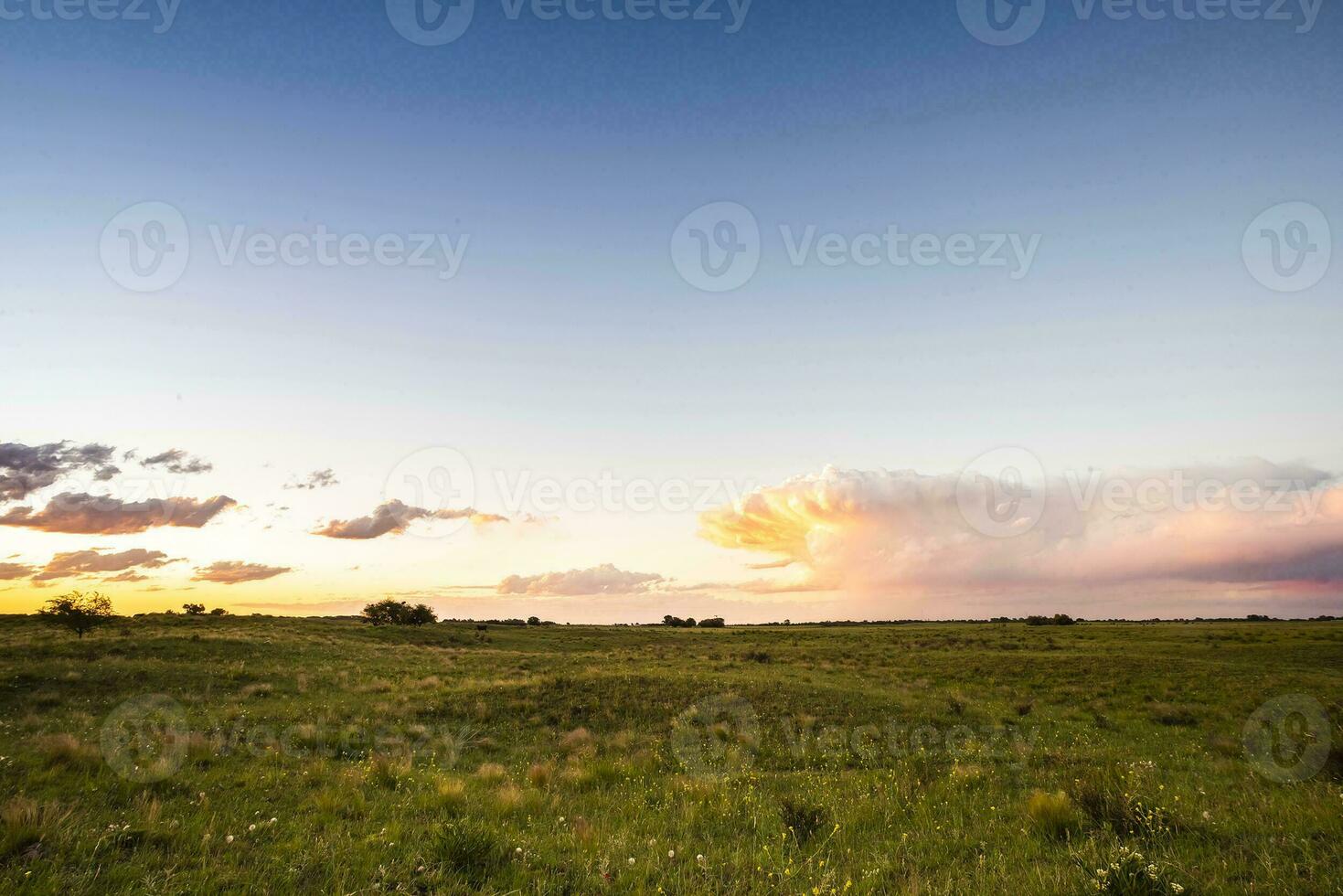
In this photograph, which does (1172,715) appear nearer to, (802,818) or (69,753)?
(802,818)

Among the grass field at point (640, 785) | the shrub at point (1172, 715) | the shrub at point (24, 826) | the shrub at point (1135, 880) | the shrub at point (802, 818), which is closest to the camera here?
the shrub at point (1135, 880)

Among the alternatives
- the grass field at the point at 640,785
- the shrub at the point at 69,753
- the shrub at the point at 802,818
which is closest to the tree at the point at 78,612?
the grass field at the point at 640,785

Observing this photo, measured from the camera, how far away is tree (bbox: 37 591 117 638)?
39344 mm

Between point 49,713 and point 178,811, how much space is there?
1645cm

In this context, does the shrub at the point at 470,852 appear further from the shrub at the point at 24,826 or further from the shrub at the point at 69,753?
the shrub at the point at 69,753

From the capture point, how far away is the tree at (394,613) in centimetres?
8125

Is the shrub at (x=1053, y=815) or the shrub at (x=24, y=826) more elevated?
the shrub at (x=24, y=826)

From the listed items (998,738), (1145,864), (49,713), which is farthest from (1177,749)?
(49,713)

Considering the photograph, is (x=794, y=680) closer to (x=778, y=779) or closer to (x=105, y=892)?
(x=778, y=779)

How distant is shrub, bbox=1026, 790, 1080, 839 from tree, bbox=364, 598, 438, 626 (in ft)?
270

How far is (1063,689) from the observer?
101ft

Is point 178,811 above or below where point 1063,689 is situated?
above

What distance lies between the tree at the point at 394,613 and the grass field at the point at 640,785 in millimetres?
52951

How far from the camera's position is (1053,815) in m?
8.61
